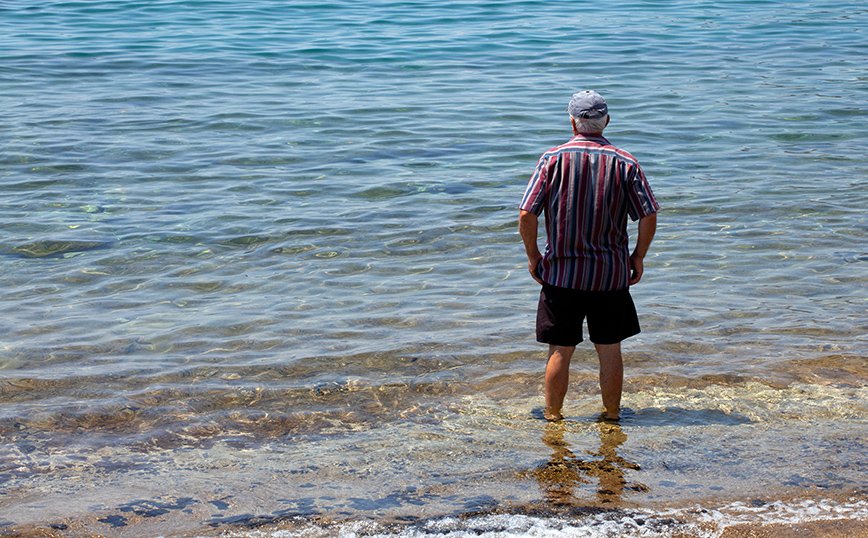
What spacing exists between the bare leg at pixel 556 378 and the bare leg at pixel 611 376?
0.60ft

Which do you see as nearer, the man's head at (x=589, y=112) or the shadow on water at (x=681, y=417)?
the man's head at (x=589, y=112)

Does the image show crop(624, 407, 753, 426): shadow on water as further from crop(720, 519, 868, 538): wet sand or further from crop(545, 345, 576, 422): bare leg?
crop(720, 519, 868, 538): wet sand

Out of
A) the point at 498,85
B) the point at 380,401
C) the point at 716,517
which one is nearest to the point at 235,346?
the point at 380,401

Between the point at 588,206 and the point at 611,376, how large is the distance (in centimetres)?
105

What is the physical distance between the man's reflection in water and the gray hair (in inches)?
65.1

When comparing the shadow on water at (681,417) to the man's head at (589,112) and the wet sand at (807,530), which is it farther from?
the man's head at (589,112)

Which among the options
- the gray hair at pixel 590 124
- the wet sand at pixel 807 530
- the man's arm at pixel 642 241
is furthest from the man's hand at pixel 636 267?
the wet sand at pixel 807 530

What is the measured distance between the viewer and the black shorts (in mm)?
4695

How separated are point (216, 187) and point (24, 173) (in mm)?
2382

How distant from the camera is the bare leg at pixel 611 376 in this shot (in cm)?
487

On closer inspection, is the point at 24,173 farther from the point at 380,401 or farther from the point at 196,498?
the point at 196,498

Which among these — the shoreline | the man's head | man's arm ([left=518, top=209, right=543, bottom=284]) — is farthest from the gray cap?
the shoreline

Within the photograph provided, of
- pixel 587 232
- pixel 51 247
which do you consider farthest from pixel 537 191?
pixel 51 247

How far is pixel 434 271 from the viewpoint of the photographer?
7711 millimetres
